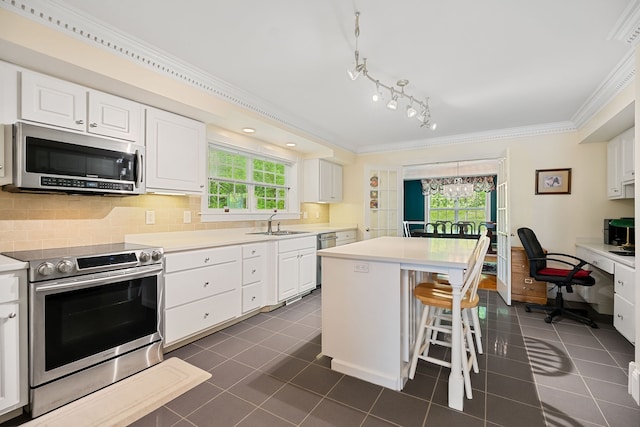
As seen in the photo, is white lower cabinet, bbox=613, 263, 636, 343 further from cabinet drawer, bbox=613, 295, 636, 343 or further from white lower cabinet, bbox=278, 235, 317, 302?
white lower cabinet, bbox=278, 235, 317, 302

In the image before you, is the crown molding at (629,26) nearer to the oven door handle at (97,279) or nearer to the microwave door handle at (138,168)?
the microwave door handle at (138,168)

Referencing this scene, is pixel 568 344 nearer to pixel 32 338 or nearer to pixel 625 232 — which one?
pixel 625 232

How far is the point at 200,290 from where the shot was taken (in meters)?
2.59

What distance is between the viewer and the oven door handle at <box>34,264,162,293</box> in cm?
171

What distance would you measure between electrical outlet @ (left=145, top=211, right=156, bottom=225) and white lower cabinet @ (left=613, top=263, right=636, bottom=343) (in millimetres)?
4230

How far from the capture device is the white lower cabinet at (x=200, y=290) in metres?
2.38

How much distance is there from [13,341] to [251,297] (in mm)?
1816

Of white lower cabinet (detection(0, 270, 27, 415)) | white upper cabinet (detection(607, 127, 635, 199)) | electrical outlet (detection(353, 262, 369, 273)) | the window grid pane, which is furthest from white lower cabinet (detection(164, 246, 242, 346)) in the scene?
white upper cabinet (detection(607, 127, 635, 199))

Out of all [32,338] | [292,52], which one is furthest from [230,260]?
[292,52]

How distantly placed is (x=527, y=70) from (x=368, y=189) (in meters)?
2.88

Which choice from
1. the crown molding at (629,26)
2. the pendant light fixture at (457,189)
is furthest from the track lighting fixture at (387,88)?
the pendant light fixture at (457,189)

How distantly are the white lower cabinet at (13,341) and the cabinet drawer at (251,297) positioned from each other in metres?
1.65

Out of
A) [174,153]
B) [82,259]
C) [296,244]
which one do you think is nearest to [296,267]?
[296,244]

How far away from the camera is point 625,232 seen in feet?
10.9
